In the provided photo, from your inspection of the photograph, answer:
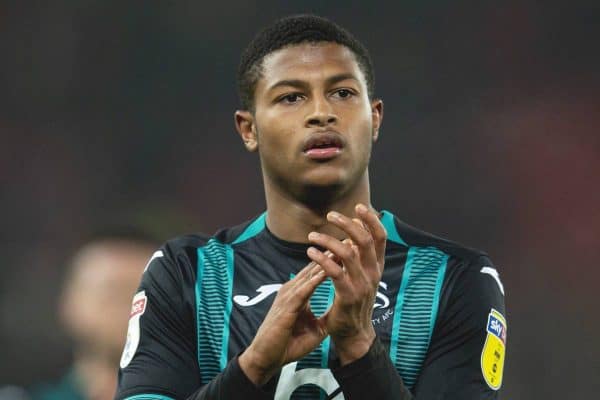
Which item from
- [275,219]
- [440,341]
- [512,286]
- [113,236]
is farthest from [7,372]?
[440,341]

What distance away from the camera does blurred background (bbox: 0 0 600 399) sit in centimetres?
609

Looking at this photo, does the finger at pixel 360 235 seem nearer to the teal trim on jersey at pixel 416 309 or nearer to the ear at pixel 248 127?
the teal trim on jersey at pixel 416 309

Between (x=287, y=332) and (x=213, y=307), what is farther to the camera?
(x=213, y=307)

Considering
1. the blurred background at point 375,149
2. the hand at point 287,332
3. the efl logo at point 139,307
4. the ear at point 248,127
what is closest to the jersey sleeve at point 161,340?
the efl logo at point 139,307

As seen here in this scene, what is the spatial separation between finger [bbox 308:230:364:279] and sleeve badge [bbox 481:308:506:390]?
60 cm

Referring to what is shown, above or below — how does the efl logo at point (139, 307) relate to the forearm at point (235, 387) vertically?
above

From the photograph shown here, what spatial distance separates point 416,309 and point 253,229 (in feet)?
2.04

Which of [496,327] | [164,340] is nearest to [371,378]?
[496,327]

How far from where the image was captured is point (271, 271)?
9.64 feet

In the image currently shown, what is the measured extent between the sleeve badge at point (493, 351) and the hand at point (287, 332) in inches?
21.1

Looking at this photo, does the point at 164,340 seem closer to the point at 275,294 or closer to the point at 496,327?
the point at 275,294

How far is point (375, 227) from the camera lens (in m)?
2.31

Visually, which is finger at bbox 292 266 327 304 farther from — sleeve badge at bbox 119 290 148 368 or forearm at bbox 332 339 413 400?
sleeve badge at bbox 119 290 148 368

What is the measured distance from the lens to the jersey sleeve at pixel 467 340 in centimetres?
262
